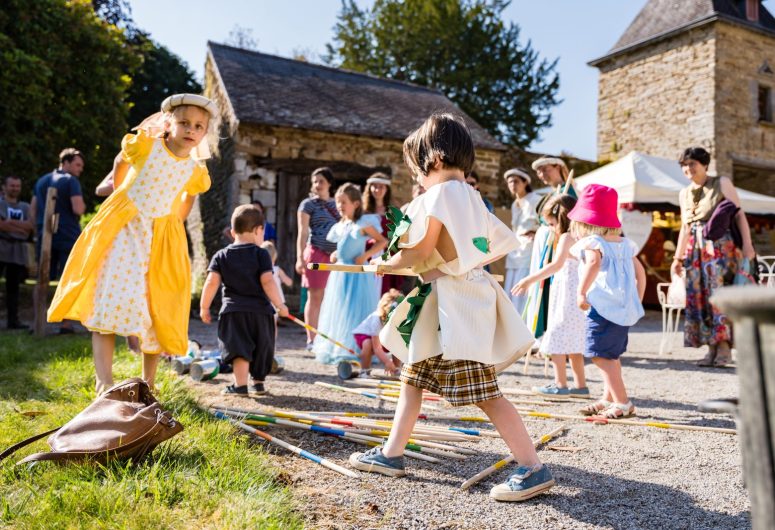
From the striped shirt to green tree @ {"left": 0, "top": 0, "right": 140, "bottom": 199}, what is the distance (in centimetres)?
789

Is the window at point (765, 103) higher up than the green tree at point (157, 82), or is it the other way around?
the green tree at point (157, 82)

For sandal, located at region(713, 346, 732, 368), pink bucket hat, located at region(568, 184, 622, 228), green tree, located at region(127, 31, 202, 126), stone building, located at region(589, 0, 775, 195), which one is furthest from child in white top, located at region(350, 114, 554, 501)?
green tree, located at region(127, 31, 202, 126)

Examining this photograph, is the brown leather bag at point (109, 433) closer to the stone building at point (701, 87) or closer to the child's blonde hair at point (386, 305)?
the child's blonde hair at point (386, 305)

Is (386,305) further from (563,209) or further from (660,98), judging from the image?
(660,98)

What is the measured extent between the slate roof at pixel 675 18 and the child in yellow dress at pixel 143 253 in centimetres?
1951

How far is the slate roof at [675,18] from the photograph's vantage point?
65.0 ft

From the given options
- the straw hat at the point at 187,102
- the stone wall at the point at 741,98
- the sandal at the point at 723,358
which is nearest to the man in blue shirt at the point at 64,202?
the straw hat at the point at 187,102

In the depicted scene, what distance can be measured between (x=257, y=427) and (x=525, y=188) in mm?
4426

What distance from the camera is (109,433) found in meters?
2.62

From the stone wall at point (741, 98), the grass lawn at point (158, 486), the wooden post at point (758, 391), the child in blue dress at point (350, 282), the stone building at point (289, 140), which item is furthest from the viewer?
the stone wall at point (741, 98)

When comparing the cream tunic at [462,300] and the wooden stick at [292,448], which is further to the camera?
the wooden stick at [292,448]

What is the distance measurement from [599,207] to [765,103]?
20127 mm

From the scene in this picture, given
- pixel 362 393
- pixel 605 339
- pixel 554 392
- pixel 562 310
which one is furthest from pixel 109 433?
pixel 562 310

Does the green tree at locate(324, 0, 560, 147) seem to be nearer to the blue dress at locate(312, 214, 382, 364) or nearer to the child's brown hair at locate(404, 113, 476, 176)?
the blue dress at locate(312, 214, 382, 364)
